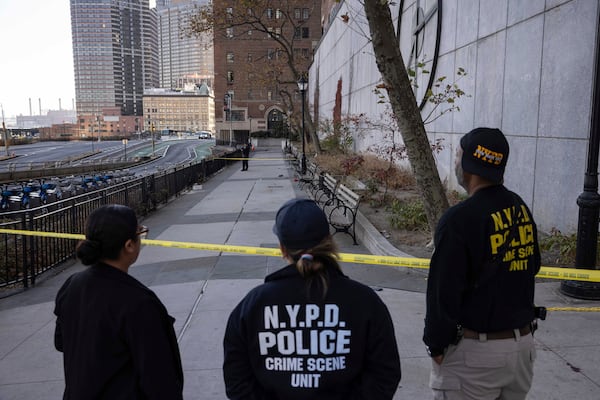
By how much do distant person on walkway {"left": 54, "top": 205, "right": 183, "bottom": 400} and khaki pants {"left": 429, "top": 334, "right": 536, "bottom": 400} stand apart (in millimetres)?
1375

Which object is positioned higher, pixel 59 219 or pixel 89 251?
pixel 89 251

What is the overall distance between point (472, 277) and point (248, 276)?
18.0 feet

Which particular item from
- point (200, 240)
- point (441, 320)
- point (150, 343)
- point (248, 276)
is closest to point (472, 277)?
point (441, 320)

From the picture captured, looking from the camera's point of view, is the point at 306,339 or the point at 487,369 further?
the point at 487,369

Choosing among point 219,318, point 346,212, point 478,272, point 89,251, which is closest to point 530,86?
point 346,212

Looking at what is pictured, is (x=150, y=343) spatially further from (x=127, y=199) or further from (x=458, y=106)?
(x=458, y=106)

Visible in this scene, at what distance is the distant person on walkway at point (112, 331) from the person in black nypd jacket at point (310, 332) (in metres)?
0.39

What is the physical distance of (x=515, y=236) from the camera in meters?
2.71

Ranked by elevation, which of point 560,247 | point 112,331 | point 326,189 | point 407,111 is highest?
point 407,111

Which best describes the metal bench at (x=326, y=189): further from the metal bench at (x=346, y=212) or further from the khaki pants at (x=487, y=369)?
the khaki pants at (x=487, y=369)

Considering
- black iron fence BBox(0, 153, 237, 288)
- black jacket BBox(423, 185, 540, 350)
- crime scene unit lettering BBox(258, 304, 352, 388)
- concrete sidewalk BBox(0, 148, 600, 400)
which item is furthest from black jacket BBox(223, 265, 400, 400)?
black iron fence BBox(0, 153, 237, 288)

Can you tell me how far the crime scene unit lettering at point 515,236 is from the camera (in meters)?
2.63

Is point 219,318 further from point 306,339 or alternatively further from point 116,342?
point 306,339

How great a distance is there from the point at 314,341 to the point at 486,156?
53.9 inches
